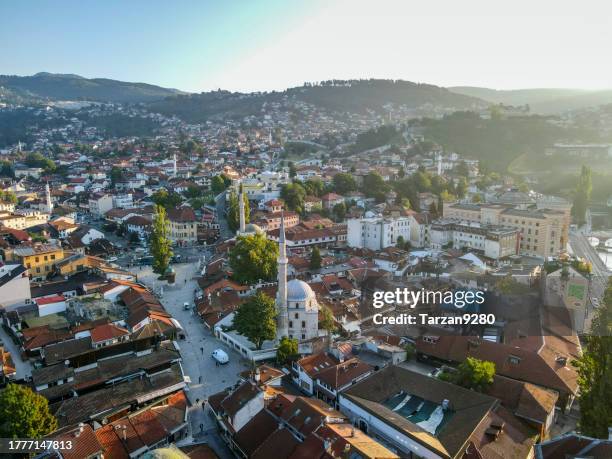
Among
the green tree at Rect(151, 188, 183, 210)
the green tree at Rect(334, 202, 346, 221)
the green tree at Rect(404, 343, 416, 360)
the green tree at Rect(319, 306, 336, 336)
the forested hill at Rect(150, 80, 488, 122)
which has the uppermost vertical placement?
the forested hill at Rect(150, 80, 488, 122)

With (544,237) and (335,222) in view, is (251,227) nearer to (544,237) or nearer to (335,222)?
(335,222)

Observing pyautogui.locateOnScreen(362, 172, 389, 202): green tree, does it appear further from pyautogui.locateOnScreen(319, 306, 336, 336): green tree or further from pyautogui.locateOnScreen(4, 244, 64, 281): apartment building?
pyautogui.locateOnScreen(4, 244, 64, 281): apartment building

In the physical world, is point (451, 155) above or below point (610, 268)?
above

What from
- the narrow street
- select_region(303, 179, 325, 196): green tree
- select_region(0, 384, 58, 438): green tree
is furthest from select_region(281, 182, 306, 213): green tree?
select_region(0, 384, 58, 438): green tree

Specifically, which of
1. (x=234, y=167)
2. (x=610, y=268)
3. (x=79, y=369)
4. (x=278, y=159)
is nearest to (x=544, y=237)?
(x=610, y=268)
